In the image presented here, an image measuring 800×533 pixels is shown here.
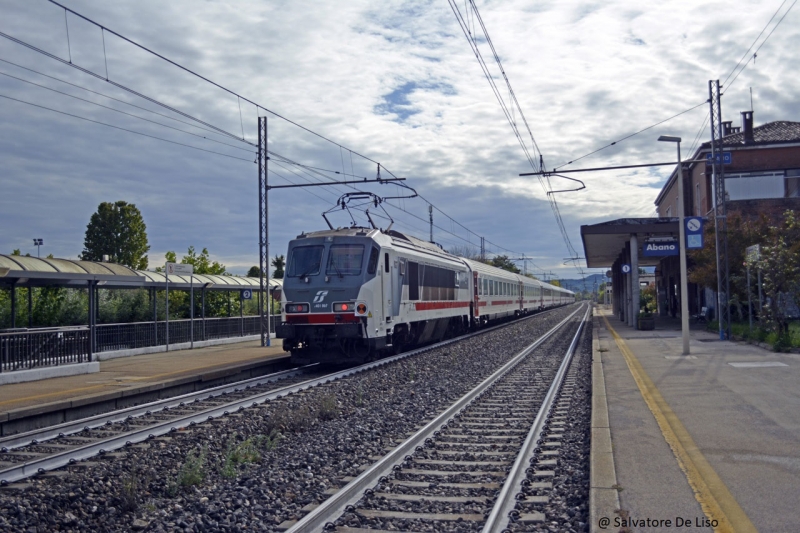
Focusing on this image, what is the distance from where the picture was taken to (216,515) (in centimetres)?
562

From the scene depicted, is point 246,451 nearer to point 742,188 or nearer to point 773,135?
point 742,188

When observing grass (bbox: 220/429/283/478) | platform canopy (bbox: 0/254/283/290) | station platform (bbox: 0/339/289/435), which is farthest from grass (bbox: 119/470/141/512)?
platform canopy (bbox: 0/254/283/290)

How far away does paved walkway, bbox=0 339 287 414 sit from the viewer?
445 inches

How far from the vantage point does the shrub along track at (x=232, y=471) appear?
5.74 meters

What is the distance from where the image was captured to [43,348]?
14336 mm

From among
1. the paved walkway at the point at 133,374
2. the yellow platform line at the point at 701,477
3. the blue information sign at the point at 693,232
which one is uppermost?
the blue information sign at the point at 693,232

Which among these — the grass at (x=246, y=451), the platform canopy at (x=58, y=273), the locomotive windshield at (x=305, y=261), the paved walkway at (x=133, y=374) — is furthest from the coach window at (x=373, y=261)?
the grass at (x=246, y=451)

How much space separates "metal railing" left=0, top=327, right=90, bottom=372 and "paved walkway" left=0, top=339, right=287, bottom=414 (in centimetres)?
47

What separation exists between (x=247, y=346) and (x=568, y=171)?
11.3m

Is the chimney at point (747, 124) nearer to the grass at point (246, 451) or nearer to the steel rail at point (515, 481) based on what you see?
the steel rail at point (515, 481)

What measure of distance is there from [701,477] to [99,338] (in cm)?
1620

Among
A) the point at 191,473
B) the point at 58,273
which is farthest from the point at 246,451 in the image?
the point at 58,273

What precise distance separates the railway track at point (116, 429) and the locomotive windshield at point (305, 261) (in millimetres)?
3634

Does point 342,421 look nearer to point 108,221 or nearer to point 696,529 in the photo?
point 696,529
